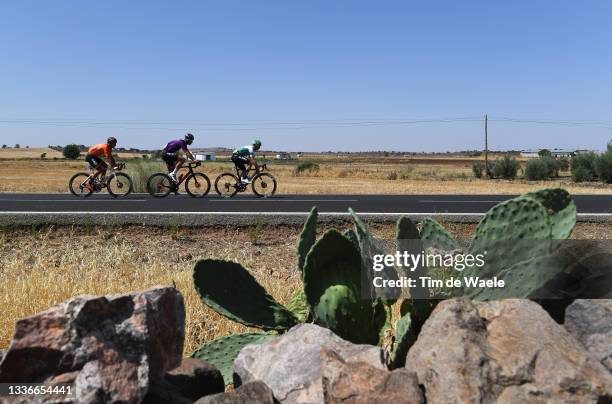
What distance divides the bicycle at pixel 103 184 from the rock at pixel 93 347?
672 inches

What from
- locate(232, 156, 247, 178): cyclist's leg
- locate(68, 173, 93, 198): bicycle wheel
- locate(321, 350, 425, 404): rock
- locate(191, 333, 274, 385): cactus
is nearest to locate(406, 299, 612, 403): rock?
locate(321, 350, 425, 404): rock

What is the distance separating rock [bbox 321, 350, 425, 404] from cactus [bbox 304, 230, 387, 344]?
2.71ft

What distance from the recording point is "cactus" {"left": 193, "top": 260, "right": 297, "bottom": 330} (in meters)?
3.49

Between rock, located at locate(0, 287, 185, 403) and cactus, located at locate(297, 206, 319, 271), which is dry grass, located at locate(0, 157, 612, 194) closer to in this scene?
cactus, located at locate(297, 206, 319, 271)

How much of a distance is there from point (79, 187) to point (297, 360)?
19123 millimetres

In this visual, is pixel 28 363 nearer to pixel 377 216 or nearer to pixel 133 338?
pixel 133 338

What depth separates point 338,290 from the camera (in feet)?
10.2

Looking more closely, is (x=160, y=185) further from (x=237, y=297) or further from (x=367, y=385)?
(x=367, y=385)

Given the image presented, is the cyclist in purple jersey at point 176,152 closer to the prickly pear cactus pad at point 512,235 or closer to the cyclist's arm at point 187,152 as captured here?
the cyclist's arm at point 187,152

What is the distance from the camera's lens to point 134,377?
7.53ft

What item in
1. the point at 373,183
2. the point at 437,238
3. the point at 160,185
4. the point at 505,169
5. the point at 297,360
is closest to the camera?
the point at 297,360

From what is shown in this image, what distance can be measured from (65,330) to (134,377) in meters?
0.35

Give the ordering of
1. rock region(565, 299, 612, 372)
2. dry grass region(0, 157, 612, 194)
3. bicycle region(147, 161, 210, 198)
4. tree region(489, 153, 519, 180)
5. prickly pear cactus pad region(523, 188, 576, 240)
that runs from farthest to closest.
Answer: tree region(489, 153, 519, 180)
dry grass region(0, 157, 612, 194)
bicycle region(147, 161, 210, 198)
prickly pear cactus pad region(523, 188, 576, 240)
rock region(565, 299, 612, 372)

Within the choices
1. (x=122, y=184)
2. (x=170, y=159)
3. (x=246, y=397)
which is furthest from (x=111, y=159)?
(x=246, y=397)
